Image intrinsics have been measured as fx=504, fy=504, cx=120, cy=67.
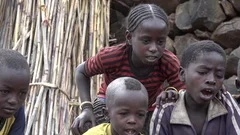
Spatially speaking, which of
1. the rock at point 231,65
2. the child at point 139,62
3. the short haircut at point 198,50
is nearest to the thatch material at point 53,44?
the child at point 139,62

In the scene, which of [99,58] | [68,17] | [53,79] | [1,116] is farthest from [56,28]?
[1,116]

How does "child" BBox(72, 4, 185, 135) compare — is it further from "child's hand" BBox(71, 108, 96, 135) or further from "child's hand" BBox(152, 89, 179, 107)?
"child's hand" BBox(152, 89, 179, 107)

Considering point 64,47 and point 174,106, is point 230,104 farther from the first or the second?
point 64,47

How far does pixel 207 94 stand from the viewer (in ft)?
7.72

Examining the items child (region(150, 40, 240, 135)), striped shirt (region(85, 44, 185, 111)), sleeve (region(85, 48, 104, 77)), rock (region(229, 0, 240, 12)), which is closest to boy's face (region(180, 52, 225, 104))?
child (region(150, 40, 240, 135))

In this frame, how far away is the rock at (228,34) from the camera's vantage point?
421 cm

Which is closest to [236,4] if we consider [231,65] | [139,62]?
[231,65]

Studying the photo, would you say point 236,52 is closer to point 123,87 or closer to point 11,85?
point 123,87

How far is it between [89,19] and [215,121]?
6.70 feet

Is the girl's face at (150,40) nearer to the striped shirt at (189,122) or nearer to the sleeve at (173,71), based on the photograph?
the sleeve at (173,71)

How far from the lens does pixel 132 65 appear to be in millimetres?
2736

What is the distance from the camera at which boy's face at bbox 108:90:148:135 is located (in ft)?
7.29

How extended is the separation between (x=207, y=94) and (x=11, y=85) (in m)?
0.90

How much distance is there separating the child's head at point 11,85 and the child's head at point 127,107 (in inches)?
16.2
